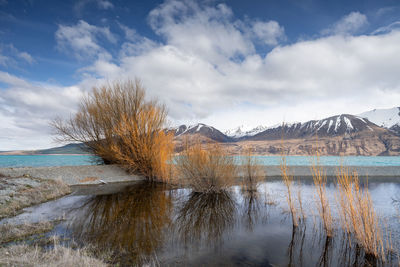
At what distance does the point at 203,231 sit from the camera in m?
4.62

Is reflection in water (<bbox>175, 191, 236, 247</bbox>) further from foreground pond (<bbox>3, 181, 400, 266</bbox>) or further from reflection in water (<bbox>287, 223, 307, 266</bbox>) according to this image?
reflection in water (<bbox>287, 223, 307, 266</bbox>)

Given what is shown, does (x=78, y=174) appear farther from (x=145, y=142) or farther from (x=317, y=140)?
(x=317, y=140)

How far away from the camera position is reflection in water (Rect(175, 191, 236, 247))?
434cm

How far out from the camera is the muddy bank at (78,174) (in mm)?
11117

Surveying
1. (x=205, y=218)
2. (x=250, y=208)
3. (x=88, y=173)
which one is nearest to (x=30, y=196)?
(x=88, y=173)

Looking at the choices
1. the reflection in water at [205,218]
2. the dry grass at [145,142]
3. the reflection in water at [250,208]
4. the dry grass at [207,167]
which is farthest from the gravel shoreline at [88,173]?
the reflection in water at [205,218]

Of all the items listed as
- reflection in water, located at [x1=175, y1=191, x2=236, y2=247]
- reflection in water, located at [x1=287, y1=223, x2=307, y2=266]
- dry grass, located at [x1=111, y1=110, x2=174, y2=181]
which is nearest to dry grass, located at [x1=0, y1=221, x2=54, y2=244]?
reflection in water, located at [x1=175, y1=191, x2=236, y2=247]

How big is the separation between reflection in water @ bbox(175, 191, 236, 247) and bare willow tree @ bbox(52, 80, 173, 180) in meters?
4.32

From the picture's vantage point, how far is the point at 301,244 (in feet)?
13.0

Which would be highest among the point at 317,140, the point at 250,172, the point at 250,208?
the point at 317,140

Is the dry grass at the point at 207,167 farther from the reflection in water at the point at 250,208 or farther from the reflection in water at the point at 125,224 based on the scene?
the reflection in water at the point at 125,224

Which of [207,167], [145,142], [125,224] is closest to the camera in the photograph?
[125,224]

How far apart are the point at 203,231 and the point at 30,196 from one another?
6.63 m

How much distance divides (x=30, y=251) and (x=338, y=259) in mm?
4804
